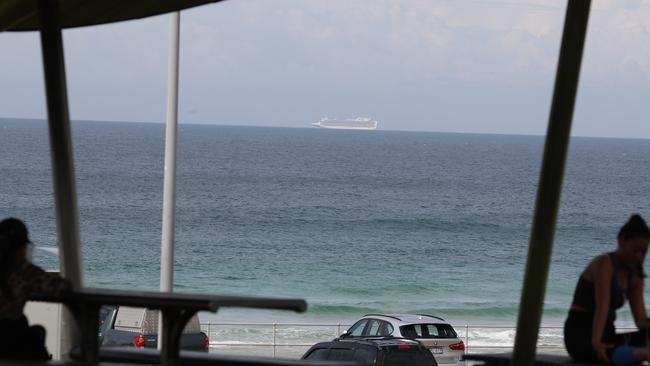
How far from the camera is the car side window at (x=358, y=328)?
79.5 ft

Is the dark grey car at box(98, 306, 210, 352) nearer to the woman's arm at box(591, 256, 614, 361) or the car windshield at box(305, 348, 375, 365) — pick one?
the car windshield at box(305, 348, 375, 365)

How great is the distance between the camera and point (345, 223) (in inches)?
3223

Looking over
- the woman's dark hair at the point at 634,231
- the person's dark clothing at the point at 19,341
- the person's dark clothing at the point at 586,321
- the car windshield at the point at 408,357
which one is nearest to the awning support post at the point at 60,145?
the person's dark clothing at the point at 19,341

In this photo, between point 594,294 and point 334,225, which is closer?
point 594,294

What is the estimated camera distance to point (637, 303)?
250 inches

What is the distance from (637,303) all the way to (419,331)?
1807 centimetres

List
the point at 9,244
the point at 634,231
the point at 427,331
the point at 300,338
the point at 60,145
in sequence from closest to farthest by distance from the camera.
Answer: the point at 634,231 < the point at 9,244 < the point at 60,145 < the point at 427,331 < the point at 300,338

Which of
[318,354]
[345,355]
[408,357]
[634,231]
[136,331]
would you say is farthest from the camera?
[136,331]

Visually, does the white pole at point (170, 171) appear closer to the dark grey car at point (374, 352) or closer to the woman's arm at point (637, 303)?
the dark grey car at point (374, 352)

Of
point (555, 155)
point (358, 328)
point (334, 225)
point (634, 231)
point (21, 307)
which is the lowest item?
point (334, 225)

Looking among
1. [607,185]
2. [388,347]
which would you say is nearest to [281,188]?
[607,185]

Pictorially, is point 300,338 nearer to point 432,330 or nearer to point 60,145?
point 432,330

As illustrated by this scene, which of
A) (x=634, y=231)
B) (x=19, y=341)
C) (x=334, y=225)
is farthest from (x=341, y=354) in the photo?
(x=334, y=225)

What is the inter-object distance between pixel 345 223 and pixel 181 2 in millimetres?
74817
